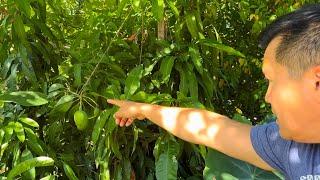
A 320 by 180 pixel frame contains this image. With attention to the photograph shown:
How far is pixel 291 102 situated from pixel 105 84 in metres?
0.99

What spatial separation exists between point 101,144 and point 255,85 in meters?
1.14

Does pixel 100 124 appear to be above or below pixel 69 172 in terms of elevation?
above

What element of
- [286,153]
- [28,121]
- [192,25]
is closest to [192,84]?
[192,25]

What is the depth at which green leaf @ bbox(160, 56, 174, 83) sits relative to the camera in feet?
6.11

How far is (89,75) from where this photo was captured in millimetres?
1940

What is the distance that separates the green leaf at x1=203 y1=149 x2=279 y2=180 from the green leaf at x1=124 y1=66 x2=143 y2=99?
1.00ft

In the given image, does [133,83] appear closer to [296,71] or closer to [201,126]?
[201,126]

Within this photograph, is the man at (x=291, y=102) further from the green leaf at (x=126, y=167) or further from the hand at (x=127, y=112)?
the green leaf at (x=126, y=167)

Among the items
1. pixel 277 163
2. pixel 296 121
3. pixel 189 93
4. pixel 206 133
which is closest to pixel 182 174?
pixel 189 93

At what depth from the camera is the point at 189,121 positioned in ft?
4.91

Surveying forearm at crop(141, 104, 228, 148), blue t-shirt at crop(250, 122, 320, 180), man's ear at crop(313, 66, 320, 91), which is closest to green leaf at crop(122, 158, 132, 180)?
forearm at crop(141, 104, 228, 148)

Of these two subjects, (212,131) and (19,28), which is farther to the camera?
(19,28)

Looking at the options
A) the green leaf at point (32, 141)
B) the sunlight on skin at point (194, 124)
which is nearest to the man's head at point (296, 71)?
the sunlight on skin at point (194, 124)

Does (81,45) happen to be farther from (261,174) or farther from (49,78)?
(261,174)
